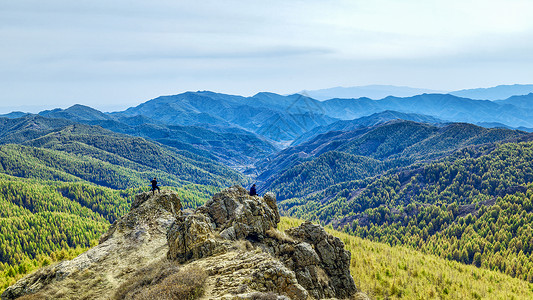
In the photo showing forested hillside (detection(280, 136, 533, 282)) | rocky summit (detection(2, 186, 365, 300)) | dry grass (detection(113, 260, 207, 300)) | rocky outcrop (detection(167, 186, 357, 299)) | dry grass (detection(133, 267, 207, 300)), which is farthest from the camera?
forested hillside (detection(280, 136, 533, 282))

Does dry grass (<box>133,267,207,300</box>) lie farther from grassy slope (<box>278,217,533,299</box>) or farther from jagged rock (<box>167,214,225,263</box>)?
grassy slope (<box>278,217,533,299</box>)

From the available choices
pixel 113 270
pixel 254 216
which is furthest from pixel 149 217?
pixel 254 216

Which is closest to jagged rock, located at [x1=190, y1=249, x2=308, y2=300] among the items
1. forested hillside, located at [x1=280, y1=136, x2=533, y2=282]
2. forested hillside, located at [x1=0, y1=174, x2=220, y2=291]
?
forested hillside, located at [x1=280, y1=136, x2=533, y2=282]

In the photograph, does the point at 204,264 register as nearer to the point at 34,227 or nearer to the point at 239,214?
the point at 239,214

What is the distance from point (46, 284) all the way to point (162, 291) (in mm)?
13153

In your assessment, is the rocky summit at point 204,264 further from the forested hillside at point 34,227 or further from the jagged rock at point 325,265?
the forested hillside at point 34,227

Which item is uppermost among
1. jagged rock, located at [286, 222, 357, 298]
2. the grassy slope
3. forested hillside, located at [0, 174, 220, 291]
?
jagged rock, located at [286, 222, 357, 298]

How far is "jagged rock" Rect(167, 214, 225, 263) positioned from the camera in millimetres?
22359

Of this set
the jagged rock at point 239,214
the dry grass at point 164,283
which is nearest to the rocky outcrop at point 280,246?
the jagged rock at point 239,214

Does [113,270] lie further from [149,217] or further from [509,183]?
[509,183]

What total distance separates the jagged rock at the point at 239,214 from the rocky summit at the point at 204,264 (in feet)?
0.35

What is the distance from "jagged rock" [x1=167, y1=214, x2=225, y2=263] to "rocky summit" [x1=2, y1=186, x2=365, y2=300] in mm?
76

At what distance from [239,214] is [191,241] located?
6.45m

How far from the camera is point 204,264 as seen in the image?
66.0 ft
